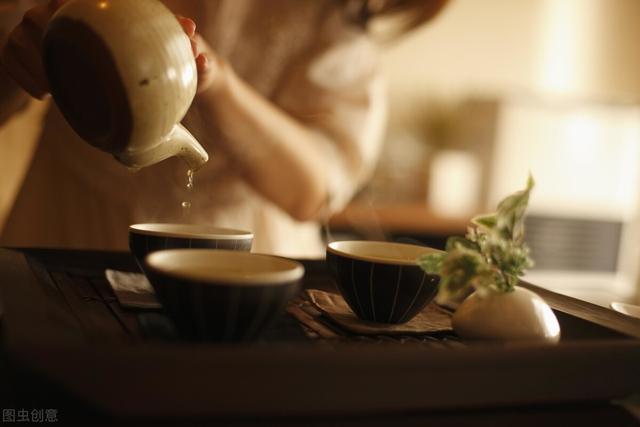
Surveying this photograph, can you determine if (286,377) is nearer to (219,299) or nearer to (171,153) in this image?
(219,299)

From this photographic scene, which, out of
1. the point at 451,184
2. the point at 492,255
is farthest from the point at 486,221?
the point at 451,184

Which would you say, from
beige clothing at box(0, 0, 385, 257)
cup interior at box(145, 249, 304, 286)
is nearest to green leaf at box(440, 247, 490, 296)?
cup interior at box(145, 249, 304, 286)

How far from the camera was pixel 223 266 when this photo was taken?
51cm

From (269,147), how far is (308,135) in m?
0.11

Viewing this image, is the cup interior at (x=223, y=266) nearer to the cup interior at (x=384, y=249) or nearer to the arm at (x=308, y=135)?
the cup interior at (x=384, y=249)

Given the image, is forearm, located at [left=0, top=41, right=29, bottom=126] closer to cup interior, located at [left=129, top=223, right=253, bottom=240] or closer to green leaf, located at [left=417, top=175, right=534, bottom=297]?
cup interior, located at [left=129, top=223, right=253, bottom=240]

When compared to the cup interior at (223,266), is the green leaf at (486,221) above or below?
above

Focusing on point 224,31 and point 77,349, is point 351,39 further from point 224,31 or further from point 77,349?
point 77,349

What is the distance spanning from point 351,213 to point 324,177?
1362 mm

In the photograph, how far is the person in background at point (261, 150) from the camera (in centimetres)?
104

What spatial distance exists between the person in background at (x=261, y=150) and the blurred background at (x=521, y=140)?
1.51 metres

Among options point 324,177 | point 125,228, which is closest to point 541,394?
point 324,177

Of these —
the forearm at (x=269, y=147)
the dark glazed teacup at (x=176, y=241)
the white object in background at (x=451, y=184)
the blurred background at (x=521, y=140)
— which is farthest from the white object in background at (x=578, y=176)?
the dark glazed teacup at (x=176, y=241)

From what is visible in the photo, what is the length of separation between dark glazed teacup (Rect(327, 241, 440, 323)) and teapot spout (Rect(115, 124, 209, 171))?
0.17m
